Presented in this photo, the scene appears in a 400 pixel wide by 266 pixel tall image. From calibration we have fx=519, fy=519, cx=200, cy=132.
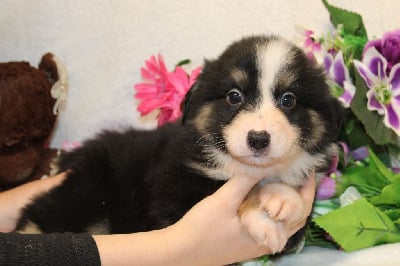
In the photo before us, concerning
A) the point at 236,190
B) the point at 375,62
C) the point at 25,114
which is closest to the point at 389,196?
the point at 375,62

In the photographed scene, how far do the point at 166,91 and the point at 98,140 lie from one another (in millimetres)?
480

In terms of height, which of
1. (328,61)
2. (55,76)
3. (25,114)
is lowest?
(25,114)

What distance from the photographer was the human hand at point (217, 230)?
79.1 inches

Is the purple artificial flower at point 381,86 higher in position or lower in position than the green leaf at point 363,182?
higher

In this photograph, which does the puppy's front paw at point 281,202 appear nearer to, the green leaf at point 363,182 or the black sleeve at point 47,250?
the green leaf at point 363,182

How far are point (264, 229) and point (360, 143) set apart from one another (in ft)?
2.91

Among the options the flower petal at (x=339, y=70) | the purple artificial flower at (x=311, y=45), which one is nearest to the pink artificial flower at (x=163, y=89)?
the purple artificial flower at (x=311, y=45)

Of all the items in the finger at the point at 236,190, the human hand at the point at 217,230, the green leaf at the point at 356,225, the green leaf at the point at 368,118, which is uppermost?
the green leaf at the point at 368,118

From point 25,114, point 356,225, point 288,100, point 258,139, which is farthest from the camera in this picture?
point 25,114

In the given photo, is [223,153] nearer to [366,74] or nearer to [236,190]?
[236,190]

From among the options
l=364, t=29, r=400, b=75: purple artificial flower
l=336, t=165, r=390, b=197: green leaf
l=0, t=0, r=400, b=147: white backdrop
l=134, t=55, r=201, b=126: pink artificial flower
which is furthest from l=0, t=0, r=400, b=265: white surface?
l=336, t=165, r=390, b=197: green leaf

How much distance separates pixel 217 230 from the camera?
206 cm

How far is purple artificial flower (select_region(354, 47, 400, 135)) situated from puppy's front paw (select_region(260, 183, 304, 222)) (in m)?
0.58

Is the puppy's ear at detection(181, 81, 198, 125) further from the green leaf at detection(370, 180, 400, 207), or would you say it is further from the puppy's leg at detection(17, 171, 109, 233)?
the green leaf at detection(370, 180, 400, 207)
